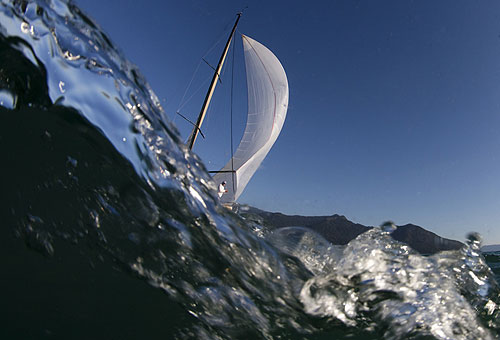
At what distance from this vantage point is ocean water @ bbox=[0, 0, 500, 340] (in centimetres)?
166

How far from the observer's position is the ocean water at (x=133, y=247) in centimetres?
166

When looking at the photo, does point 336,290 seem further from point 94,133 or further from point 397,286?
point 94,133

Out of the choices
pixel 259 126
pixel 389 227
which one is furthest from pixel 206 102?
pixel 389 227

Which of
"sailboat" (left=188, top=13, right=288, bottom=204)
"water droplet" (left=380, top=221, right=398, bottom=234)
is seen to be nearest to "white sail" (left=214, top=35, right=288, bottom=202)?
"sailboat" (left=188, top=13, right=288, bottom=204)

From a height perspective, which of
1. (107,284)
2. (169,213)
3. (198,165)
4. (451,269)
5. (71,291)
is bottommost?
(71,291)

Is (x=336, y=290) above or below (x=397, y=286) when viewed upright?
below

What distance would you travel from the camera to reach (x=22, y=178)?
1.89 metres

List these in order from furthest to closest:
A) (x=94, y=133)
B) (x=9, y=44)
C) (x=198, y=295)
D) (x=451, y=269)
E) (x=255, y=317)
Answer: (x=451, y=269)
(x=255, y=317)
(x=198, y=295)
(x=94, y=133)
(x=9, y=44)

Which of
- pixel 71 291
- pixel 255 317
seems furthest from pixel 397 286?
pixel 71 291

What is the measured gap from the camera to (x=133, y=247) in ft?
7.24

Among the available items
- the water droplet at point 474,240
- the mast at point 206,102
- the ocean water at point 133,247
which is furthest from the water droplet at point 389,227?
the mast at point 206,102

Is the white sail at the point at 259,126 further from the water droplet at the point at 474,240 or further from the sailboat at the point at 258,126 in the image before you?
the water droplet at the point at 474,240

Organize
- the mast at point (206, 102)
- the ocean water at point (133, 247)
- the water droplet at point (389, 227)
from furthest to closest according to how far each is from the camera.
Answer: the mast at point (206, 102) → the water droplet at point (389, 227) → the ocean water at point (133, 247)

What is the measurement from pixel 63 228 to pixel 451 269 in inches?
139
